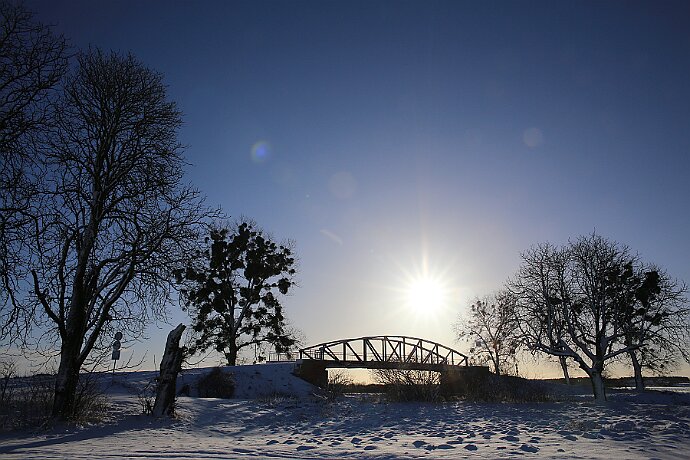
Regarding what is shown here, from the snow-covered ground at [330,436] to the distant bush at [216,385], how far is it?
760 centimetres

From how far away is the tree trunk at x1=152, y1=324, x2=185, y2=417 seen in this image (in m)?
12.8

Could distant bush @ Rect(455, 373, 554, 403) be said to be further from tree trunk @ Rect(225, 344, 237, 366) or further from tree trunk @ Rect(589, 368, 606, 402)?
tree trunk @ Rect(225, 344, 237, 366)

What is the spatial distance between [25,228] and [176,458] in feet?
21.2

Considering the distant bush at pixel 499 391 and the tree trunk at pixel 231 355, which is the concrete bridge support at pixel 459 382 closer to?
the distant bush at pixel 499 391

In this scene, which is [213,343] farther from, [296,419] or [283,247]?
[296,419]

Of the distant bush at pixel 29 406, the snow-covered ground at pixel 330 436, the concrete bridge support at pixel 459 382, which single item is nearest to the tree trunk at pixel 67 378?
the distant bush at pixel 29 406

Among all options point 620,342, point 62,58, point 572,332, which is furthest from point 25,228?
point 620,342

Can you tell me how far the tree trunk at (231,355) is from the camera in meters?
32.3

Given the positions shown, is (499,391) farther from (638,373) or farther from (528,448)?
(638,373)

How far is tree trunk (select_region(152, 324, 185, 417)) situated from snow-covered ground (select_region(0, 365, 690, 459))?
0.52m

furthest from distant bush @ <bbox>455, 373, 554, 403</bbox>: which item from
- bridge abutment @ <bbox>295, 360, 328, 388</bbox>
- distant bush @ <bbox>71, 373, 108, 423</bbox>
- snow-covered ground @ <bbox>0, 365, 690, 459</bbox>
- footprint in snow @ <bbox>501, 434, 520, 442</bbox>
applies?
distant bush @ <bbox>71, 373, 108, 423</bbox>

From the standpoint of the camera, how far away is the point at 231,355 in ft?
107

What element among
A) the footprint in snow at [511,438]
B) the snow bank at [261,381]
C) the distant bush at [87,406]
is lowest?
the footprint in snow at [511,438]

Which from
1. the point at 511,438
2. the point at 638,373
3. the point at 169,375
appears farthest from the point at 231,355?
the point at 638,373
